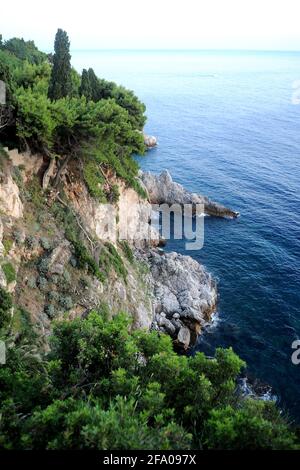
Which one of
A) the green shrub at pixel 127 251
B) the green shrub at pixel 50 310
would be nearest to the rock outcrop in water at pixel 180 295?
the green shrub at pixel 127 251

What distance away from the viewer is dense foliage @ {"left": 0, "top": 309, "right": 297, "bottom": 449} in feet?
40.1

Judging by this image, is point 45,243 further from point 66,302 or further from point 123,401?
point 123,401

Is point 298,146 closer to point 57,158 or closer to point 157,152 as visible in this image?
point 157,152

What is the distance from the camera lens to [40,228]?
3253cm

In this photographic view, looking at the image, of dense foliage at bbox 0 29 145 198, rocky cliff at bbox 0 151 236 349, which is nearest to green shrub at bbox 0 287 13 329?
rocky cliff at bbox 0 151 236 349

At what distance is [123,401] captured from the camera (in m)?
13.5

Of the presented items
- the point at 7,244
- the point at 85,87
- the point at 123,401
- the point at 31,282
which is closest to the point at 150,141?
Answer: the point at 85,87

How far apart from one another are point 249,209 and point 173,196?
13284 mm

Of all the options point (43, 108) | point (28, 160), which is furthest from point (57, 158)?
point (43, 108)

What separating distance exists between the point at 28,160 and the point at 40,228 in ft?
20.6

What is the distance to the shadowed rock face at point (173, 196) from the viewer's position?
65938 mm

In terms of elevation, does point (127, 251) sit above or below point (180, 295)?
above

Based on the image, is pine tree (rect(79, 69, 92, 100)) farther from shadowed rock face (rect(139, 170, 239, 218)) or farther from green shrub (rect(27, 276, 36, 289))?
shadowed rock face (rect(139, 170, 239, 218))

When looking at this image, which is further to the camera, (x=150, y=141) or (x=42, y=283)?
(x=150, y=141)
